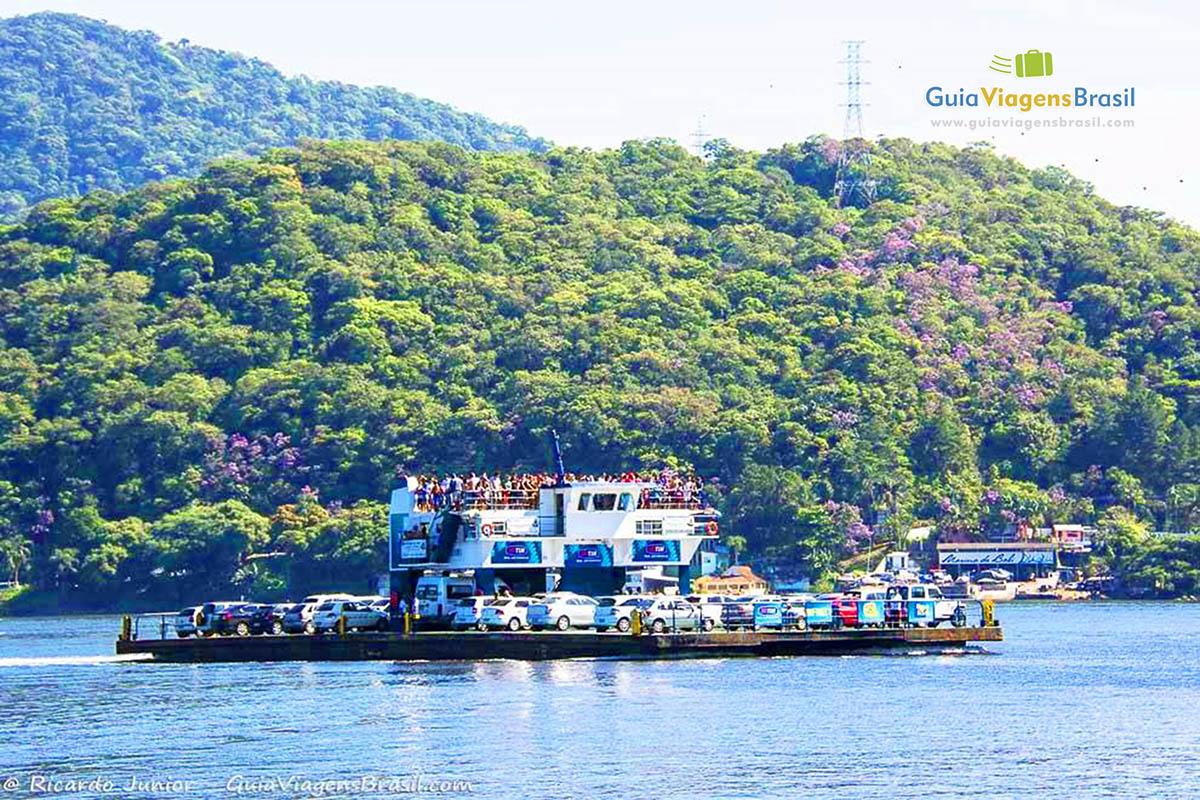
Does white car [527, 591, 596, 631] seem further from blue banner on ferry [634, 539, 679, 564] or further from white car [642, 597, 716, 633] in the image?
blue banner on ferry [634, 539, 679, 564]

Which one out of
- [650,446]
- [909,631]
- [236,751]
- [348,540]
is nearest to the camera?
[236,751]

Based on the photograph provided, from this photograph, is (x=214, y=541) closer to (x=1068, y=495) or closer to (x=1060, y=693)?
(x=1068, y=495)

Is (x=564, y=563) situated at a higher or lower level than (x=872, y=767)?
higher

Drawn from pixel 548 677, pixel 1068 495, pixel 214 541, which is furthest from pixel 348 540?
pixel 548 677

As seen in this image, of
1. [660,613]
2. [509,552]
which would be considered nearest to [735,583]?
[509,552]

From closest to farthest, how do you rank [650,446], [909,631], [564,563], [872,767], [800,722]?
[872,767]
[800,722]
[909,631]
[564,563]
[650,446]

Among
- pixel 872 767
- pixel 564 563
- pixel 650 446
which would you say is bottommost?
pixel 872 767

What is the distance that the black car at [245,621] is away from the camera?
321 feet

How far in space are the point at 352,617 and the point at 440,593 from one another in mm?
3639

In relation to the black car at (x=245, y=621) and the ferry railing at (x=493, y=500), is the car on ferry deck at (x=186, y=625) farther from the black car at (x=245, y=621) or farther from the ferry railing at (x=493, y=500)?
the ferry railing at (x=493, y=500)

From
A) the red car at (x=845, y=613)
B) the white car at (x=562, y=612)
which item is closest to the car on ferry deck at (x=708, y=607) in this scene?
the white car at (x=562, y=612)

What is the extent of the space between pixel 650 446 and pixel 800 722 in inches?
5012

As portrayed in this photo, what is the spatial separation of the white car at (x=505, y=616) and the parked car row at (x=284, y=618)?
5.72m

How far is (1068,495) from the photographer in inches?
7835
